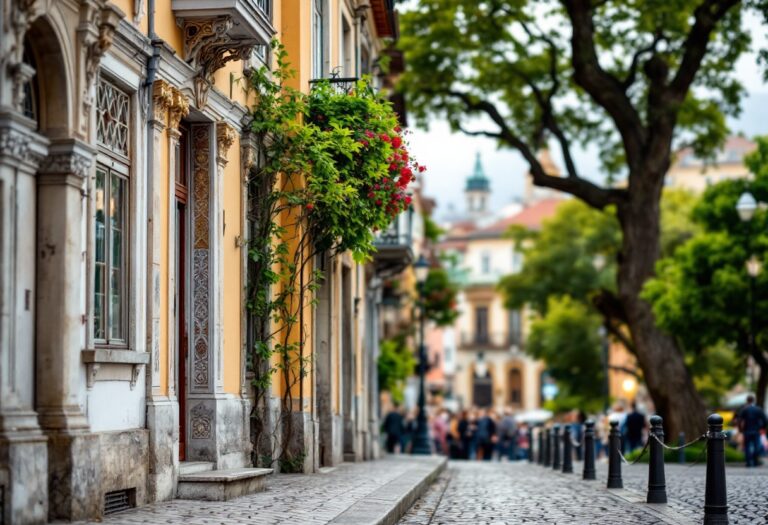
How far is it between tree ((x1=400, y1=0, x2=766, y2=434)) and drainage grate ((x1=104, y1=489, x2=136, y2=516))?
20117 millimetres

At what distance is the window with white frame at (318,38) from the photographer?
71.6ft

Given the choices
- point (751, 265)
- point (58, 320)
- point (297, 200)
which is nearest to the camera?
point (58, 320)

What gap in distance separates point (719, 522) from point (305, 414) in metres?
8.21

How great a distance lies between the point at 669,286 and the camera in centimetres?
3494

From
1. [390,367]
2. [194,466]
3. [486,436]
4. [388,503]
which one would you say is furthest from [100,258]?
[486,436]

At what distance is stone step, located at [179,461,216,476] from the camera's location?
14572 millimetres

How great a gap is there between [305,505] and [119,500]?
1.79 m

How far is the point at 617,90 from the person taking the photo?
1303 inches

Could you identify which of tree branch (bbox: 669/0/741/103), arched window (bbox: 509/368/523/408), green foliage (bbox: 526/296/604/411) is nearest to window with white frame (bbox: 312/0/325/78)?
tree branch (bbox: 669/0/741/103)

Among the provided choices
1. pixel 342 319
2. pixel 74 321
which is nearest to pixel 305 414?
pixel 342 319

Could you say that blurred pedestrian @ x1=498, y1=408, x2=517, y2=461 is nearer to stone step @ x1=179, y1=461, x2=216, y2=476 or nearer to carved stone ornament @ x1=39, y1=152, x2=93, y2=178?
stone step @ x1=179, y1=461, x2=216, y2=476

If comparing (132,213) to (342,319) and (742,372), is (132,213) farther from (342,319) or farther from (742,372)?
(742,372)

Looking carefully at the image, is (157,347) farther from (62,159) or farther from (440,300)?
(440,300)

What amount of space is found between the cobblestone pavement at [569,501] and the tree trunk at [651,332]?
21.6 ft
